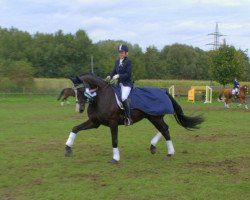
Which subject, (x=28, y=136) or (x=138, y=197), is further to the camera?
(x=28, y=136)

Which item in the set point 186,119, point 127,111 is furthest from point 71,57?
point 127,111

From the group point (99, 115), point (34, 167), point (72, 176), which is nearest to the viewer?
point (72, 176)

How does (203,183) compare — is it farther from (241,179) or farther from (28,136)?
(28,136)

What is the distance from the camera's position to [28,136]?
15.1m

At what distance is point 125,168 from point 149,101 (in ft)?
6.53

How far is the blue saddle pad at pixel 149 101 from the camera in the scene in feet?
34.3

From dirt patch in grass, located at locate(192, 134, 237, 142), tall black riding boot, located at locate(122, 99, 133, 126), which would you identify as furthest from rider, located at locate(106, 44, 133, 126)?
dirt patch in grass, located at locate(192, 134, 237, 142)

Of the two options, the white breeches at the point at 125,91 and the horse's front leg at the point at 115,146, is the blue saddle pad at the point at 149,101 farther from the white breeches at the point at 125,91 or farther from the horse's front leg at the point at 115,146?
the horse's front leg at the point at 115,146

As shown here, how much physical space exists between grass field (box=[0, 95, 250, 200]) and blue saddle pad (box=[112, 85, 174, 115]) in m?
1.22

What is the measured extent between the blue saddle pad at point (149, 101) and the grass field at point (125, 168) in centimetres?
122

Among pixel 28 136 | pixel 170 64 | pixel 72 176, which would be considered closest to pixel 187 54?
pixel 170 64

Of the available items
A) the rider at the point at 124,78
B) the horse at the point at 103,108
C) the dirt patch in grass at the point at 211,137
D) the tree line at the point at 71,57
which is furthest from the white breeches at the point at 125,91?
the tree line at the point at 71,57

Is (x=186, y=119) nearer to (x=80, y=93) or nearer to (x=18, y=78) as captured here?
(x=80, y=93)

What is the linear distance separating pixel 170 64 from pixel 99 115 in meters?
86.7
